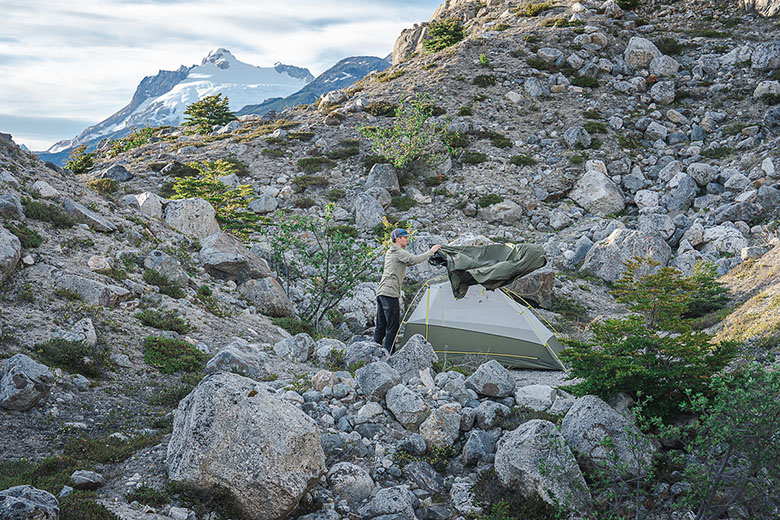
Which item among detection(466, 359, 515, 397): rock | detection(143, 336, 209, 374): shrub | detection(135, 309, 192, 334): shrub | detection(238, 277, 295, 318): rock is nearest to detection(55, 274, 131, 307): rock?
detection(135, 309, 192, 334): shrub

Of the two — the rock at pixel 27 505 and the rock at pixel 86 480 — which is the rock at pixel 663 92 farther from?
the rock at pixel 27 505

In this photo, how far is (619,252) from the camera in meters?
15.5

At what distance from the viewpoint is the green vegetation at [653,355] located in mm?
4934

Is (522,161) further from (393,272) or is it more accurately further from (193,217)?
(393,272)

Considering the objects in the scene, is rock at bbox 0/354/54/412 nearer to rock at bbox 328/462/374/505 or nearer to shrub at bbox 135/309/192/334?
shrub at bbox 135/309/192/334

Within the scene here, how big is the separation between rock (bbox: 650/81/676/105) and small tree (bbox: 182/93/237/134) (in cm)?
3056

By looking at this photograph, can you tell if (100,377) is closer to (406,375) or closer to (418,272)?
(406,375)

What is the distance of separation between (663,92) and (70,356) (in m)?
29.3

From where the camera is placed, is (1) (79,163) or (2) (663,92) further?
(2) (663,92)

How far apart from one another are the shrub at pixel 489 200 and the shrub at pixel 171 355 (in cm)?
1467

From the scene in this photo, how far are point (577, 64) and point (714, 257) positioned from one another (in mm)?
19725

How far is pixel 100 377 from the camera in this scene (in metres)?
6.49

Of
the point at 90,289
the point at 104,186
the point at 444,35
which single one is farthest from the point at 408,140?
the point at 444,35

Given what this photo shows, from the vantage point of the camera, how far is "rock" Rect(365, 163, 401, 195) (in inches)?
831
